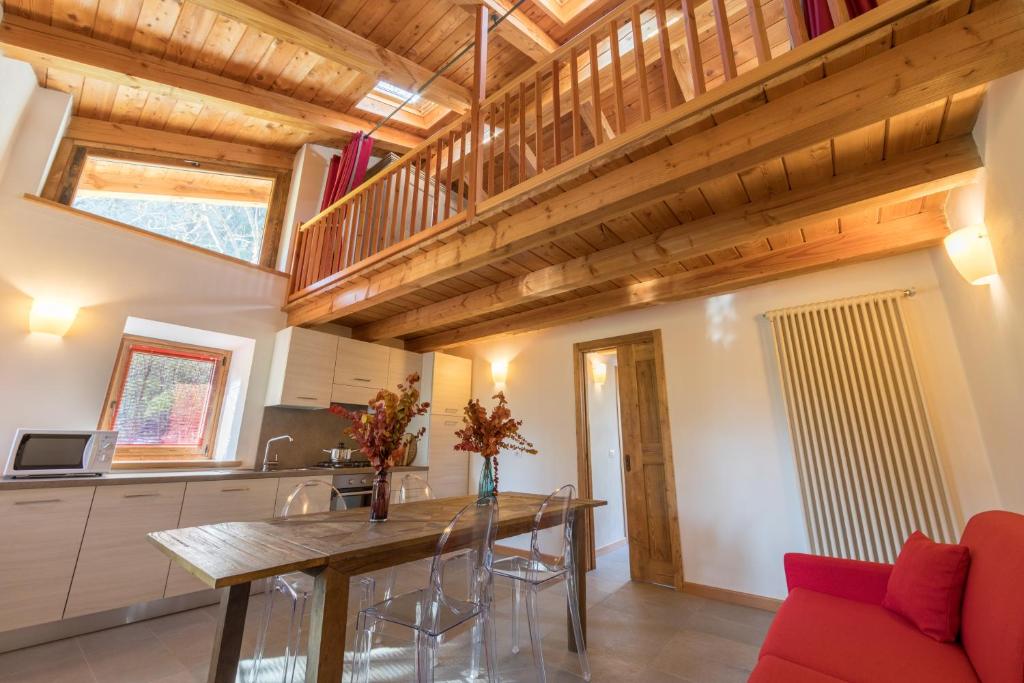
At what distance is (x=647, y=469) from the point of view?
12.8 feet

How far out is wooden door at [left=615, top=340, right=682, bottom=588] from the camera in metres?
3.59

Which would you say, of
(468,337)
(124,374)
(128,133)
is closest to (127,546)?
(124,374)

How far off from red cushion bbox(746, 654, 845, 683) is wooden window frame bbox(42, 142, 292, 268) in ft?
15.6

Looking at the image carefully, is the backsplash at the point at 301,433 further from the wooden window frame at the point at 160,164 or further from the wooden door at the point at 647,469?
the wooden door at the point at 647,469

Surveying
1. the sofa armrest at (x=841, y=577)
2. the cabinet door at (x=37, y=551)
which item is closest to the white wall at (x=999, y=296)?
the sofa armrest at (x=841, y=577)

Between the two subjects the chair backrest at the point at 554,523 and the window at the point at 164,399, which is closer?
the chair backrest at the point at 554,523

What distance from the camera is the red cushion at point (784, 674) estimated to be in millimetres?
1269

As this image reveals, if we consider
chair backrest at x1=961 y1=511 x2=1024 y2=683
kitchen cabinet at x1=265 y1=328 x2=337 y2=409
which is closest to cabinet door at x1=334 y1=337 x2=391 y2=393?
kitchen cabinet at x1=265 y1=328 x2=337 y2=409

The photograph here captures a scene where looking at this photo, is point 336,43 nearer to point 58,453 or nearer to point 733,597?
point 58,453

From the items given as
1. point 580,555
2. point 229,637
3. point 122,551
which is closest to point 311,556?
point 229,637

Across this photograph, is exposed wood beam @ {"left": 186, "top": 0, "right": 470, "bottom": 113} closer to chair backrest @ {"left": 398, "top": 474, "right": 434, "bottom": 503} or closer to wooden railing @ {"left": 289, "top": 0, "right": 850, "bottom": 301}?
wooden railing @ {"left": 289, "top": 0, "right": 850, "bottom": 301}

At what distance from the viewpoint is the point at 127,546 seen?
261cm

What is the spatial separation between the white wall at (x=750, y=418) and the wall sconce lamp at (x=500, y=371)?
1.13 meters

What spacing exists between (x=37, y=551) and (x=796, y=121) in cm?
439
